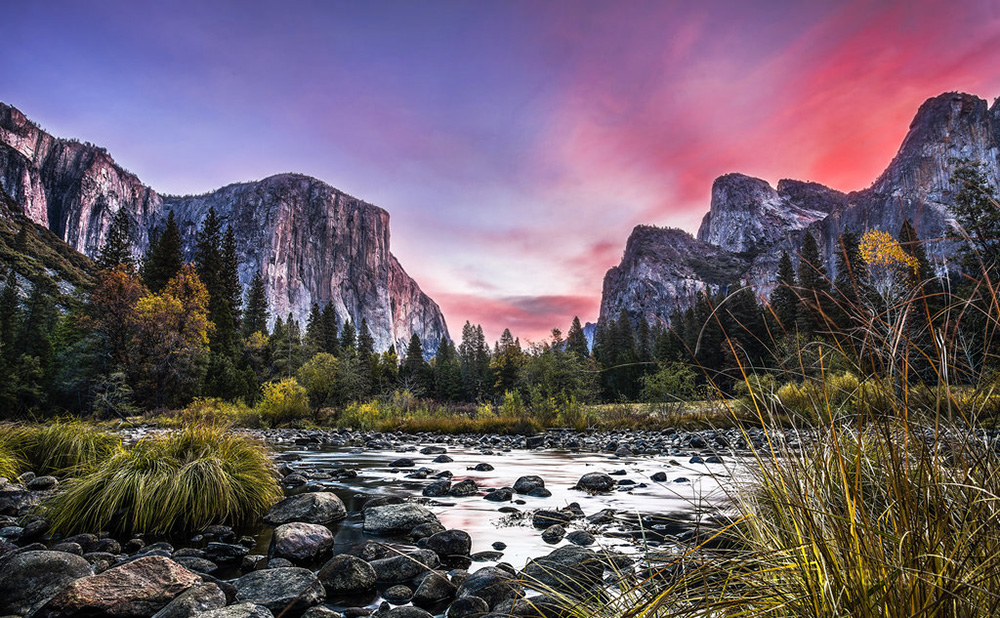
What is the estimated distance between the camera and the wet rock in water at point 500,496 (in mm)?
6887

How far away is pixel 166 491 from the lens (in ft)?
15.7

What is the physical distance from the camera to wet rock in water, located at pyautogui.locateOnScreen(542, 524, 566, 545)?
4.59 m

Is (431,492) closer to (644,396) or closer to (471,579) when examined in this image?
(471,579)

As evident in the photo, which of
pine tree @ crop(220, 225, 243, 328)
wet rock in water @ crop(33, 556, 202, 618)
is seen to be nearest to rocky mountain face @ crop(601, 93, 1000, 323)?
pine tree @ crop(220, 225, 243, 328)

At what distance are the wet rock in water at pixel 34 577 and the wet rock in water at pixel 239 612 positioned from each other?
119 centimetres

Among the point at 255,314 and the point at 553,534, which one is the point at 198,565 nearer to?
the point at 553,534

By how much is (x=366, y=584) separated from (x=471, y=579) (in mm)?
871

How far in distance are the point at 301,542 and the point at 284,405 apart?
2457 centimetres

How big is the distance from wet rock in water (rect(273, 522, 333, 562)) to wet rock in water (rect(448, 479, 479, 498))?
3.13 metres

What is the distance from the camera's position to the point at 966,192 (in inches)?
922

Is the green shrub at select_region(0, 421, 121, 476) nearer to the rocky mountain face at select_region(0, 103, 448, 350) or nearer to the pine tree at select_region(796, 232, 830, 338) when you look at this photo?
the pine tree at select_region(796, 232, 830, 338)

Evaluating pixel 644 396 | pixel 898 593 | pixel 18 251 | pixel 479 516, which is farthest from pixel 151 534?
pixel 18 251

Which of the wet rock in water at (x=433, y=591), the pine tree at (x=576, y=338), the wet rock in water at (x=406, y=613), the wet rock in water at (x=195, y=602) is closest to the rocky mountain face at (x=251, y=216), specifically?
the pine tree at (x=576, y=338)

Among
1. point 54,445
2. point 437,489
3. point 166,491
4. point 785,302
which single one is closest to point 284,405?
point 54,445
